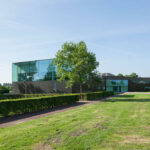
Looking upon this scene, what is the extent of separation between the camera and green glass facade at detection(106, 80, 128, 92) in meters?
64.6

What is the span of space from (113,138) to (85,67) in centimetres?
2018

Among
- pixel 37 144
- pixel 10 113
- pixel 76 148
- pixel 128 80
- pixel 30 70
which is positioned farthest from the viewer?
pixel 128 80

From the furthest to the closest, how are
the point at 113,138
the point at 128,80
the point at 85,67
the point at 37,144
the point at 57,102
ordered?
the point at 128,80, the point at 85,67, the point at 57,102, the point at 113,138, the point at 37,144

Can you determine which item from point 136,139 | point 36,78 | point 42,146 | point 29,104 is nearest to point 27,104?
point 29,104

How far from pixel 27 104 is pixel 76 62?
580 inches

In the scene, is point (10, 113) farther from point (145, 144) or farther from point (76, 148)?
point (145, 144)

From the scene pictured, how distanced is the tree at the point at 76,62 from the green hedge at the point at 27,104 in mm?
Answer: 8184

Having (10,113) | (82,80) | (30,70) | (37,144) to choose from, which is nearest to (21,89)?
(30,70)

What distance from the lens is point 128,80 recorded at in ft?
218

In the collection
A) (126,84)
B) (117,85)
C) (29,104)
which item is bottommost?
(29,104)

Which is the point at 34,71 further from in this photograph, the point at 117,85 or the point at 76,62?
the point at 117,85

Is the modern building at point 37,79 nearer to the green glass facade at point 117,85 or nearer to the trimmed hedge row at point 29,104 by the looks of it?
the green glass facade at point 117,85

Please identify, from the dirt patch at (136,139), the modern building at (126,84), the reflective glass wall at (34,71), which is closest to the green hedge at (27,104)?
the dirt patch at (136,139)

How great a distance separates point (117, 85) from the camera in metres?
65.6
